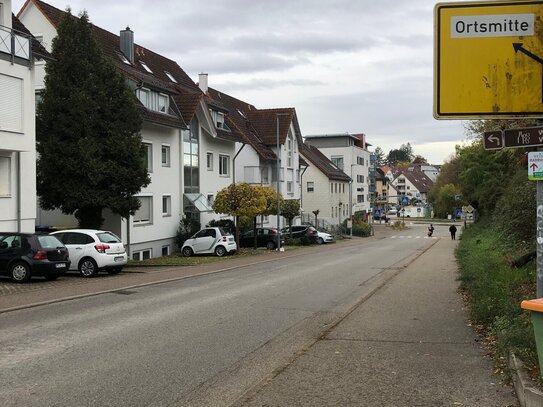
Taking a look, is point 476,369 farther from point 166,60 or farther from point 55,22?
point 166,60

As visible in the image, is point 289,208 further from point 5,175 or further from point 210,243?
point 5,175

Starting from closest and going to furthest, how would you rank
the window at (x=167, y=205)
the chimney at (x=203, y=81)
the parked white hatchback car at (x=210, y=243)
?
the parked white hatchback car at (x=210, y=243)
the window at (x=167, y=205)
the chimney at (x=203, y=81)

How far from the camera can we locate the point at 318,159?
72.8m

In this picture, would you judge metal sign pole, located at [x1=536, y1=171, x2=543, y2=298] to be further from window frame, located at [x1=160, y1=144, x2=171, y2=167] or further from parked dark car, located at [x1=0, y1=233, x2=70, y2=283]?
window frame, located at [x1=160, y1=144, x2=171, y2=167]

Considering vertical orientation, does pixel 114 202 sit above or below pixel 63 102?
below

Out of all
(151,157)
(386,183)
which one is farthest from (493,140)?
(386,183)

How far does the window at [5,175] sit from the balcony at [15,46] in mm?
3341

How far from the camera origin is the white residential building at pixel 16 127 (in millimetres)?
19562

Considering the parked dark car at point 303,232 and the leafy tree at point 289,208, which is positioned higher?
the leafy tree at point 289,208

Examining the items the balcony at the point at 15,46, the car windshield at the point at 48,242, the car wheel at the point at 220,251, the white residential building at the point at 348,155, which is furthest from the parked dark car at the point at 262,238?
the white residential building at the point at 348,155

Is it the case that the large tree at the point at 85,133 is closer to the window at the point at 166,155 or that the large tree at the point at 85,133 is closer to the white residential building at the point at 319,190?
the window at the point at 166,155

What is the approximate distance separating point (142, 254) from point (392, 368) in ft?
79.5

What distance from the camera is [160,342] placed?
824 centimetres

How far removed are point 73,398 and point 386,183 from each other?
472 feet
